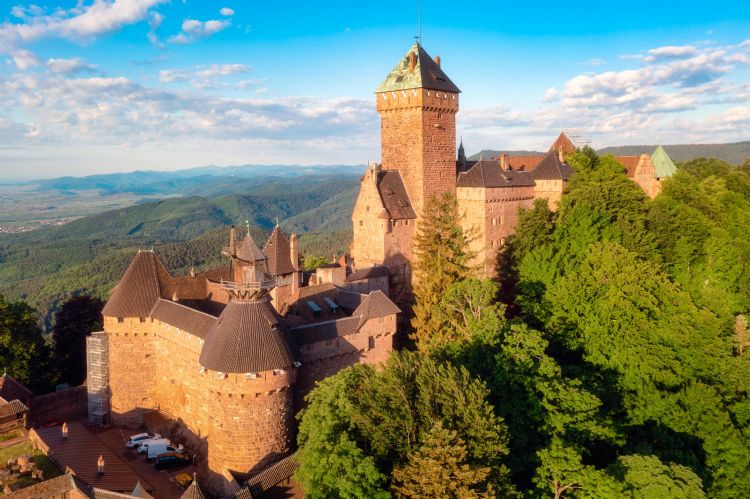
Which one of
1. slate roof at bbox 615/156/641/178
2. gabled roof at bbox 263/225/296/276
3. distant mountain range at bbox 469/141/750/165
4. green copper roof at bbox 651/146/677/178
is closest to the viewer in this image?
gabled roof at bbox 263/225/296/276

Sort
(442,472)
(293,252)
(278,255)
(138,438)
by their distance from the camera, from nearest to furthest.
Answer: (442,472)
(138,438)
(278,255)
(293,252)

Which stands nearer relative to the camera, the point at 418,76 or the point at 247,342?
the point at 247,342

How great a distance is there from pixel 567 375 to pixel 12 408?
27911mm

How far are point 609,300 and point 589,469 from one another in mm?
11054

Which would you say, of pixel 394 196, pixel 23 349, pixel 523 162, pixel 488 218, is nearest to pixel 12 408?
pixel 23 349

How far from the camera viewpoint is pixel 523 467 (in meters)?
21.7

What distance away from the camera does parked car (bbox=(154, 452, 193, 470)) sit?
1043 inches

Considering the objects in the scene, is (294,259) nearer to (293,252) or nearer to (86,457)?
(293,252)

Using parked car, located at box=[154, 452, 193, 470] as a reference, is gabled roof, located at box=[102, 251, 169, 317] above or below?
above

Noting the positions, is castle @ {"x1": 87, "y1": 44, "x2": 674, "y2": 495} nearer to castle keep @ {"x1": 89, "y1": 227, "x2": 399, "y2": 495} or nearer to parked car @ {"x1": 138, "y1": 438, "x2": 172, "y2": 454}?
castle keep @ {"x1": 89, "y1": 227, "x2": 399, "y2": 495}

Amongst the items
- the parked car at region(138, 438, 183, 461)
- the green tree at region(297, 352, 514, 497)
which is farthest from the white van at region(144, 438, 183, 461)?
the green tree at region(297, 352, 514, 497)

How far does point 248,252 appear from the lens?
25.3 meters

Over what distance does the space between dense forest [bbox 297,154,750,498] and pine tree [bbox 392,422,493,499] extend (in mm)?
61

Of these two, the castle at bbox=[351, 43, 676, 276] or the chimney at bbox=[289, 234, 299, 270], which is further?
the castle at bbox=[351, 43, 676, 276]
